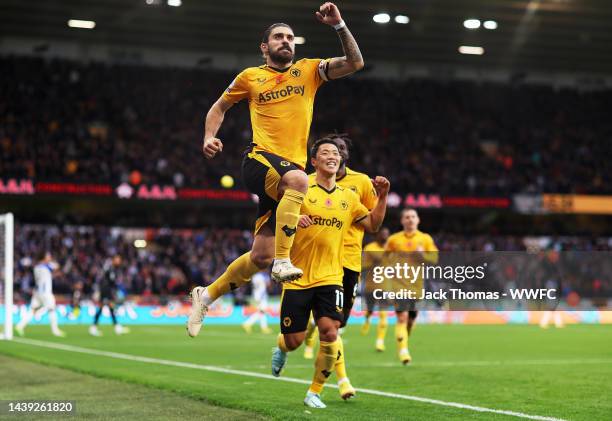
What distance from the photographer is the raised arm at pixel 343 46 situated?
7.36 metres

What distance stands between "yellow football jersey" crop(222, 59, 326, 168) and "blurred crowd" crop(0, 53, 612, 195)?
31188 mm

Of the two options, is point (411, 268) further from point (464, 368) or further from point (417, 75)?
point (417, 75)

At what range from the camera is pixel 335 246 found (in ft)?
31.4

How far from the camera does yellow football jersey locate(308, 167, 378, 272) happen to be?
11.3 meters

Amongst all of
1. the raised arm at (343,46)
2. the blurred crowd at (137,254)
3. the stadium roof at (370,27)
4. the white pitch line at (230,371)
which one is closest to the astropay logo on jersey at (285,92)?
the raised arm at (343,46)

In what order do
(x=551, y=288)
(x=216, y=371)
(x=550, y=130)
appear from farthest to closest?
(x=550, y=130) < (x=216, y=371) < (x=551, y=288)

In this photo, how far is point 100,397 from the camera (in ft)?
34.4

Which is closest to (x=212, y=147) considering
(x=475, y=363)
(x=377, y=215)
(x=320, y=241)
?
(x=320, y=241)

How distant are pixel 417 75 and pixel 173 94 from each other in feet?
43.0

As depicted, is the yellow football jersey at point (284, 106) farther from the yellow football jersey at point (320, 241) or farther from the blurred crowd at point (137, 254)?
the blurred crowd at point (137, 254)

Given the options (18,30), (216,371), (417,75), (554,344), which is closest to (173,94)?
(18,30)

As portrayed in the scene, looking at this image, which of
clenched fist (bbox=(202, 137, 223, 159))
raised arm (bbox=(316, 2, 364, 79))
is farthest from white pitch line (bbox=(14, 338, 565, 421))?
clenched fist (bbox=(202, 137, 223, 159))

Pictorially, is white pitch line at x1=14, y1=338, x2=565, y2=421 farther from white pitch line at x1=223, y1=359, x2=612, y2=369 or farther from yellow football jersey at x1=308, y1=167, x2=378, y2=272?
yellow football jersey at x1=308, y1=167, x2=378, y2=272

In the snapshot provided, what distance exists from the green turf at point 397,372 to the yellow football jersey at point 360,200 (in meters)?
1.50
